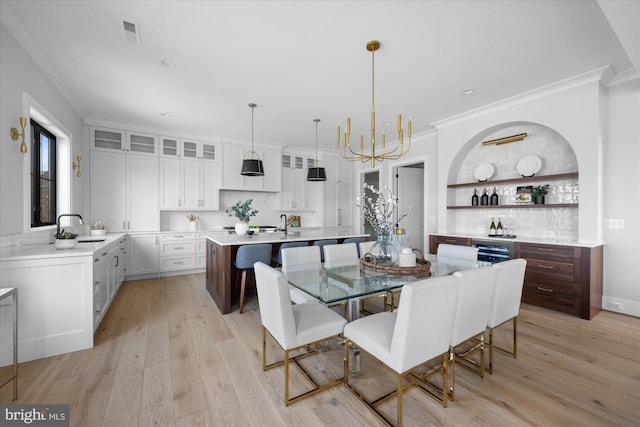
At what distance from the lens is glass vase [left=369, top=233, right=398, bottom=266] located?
7.97ft

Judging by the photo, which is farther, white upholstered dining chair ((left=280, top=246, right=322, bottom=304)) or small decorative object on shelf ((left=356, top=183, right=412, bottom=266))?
white upholstered dining chair ((left=280, top=246, right=322, bottom=304))

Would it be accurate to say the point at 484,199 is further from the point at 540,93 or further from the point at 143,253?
the point at 143,253

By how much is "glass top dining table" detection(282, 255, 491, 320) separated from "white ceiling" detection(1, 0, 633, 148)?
80.2 inches

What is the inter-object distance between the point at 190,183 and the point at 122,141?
4.13 ft

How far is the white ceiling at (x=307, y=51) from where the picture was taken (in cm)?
210

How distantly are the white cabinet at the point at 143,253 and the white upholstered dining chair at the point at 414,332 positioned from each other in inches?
170

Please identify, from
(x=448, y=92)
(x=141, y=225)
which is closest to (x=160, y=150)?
(x=141, y=225)

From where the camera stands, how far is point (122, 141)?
474 centimetres

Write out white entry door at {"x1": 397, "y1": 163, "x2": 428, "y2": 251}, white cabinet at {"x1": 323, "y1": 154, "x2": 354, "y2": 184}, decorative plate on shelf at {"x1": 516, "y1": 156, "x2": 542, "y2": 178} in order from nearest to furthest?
1. decorative plate on shelf at {"x1": 516, "y1": 156, "x2": 542, "y2": 178}
2. white entry door at {"x1": 397, "y1": 163, "x2": 428, "y2": 251}
3. white cabinet at {"x1": 323, "y1": 154, "x2": 354, "y2": 184}

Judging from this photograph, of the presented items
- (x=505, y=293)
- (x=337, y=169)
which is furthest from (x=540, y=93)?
(x=337, y=169)

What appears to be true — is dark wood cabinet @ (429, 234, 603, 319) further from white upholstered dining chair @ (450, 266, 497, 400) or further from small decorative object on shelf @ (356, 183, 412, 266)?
small decorative object on shelf @ (356, 183, 412, 266)

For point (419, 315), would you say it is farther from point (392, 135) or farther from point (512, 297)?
point (392, 135)

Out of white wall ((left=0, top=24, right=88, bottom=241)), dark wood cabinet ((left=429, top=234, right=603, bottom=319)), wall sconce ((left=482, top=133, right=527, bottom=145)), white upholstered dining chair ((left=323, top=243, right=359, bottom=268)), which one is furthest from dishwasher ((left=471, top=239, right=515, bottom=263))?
white wall ((left=0, top=24, right=88, bottom=241))

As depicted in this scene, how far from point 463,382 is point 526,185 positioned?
10.7 ft
